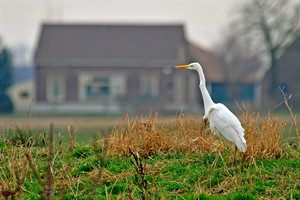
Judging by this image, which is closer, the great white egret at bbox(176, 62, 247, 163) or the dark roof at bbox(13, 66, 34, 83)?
the great white egret at bbox(176, 62, 247, 163)

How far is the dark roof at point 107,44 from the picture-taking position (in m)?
47.6

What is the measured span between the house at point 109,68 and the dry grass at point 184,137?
34858mm

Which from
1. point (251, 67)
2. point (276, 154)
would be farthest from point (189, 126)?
point (251, 67)

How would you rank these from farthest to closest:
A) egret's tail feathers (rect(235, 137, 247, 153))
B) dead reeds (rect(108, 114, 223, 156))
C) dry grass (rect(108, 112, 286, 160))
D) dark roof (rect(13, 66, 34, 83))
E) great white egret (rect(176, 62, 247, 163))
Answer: dark roof (rect(13, 66, 34, 83)) → dead reeds (rect(108, 114, 223, 156)) → dry grass (rect(108, 112, 286, 160)) → great white egret (rect(176, 62, 247, 163)) → egret's tail feathers (rect(235, 137, 247, 153))

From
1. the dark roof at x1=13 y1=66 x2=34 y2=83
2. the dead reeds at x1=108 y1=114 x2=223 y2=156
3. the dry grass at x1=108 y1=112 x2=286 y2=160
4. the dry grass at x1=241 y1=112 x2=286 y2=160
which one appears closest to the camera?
the dry grass at x1=241 y1=112 x2=286 y2=160

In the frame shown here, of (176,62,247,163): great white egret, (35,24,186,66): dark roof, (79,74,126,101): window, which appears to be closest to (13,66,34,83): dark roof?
(35,24,186,66): dark roof

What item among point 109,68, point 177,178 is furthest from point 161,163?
point 109,68

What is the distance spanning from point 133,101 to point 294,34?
1299 centimetres

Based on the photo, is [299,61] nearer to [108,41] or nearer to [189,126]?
[108,41]

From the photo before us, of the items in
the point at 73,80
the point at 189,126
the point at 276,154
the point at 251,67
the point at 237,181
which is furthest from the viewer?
the point at 251,67

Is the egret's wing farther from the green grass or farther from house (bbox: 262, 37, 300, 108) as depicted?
house (bbox: 262, 37, 300, 108)

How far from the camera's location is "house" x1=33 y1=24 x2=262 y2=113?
46.4 meters

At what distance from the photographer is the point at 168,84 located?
46312 millimetres

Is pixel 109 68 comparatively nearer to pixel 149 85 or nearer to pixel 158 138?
pixel 149 85
